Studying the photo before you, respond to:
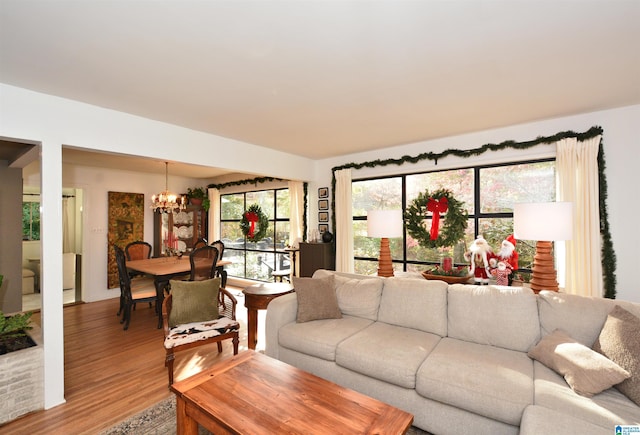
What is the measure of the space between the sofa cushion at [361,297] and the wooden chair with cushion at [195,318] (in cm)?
110

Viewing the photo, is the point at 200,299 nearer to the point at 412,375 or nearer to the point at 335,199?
the point at 412,375

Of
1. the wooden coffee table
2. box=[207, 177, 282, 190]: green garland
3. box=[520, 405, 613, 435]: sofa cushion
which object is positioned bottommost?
the wooden coffee table

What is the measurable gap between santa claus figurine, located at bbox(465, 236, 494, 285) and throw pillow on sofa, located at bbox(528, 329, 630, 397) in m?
0.89

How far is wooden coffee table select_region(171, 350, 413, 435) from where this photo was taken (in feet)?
4.64

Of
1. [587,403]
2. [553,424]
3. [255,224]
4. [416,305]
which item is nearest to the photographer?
[553,424]

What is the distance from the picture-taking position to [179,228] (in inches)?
257

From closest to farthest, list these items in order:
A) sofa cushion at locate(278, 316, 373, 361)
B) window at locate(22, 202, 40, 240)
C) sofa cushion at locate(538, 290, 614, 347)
→ sofa cushion at locate(538, 290, 614, 347) → sofa cushion at locate(278, 316, 373, 361) → window at locate(22, 202, 40, 240)

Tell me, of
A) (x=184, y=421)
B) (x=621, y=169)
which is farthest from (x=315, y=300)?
(x=621, y=169)

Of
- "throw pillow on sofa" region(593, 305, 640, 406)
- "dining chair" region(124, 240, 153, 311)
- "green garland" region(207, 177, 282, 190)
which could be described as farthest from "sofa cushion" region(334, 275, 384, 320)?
"dining chair" region(124, 240, 153, 311)

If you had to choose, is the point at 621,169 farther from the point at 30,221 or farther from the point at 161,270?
the point at 30,221

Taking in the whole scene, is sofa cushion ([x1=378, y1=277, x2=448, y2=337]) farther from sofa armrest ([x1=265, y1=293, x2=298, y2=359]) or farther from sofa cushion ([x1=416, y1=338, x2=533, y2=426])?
sofa armrest ([x1=265, y1=293, x2=298, y2=359])

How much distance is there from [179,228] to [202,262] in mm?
2939

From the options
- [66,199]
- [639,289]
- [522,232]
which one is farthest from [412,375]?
[66,199]

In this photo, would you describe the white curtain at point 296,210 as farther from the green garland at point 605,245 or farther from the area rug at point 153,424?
the green garland at point 605,245
